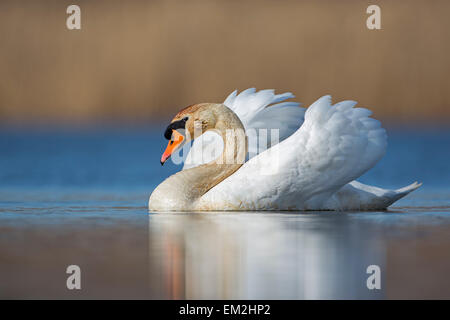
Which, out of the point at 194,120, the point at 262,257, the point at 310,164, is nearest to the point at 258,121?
the point at 194,120

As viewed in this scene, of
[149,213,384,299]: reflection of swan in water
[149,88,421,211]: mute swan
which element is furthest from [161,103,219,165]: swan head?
[149,213,384,299]: reflection of swan in water

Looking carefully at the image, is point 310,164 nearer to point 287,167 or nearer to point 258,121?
point 287,167

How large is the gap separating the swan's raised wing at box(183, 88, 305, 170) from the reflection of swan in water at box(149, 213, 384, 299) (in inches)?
83.6

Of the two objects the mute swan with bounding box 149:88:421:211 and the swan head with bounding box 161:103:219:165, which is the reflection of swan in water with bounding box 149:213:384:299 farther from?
the swan head with bounding box 161:103:219:165

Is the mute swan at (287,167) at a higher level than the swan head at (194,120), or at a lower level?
lower

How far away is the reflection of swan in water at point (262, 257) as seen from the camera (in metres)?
4.66

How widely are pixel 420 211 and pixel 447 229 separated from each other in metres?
1.80

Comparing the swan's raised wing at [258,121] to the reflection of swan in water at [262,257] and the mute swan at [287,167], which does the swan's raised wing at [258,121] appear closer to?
the mute swan at [287,167]

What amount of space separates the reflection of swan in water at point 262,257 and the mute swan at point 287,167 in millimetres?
708

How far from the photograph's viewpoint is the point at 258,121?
10.5 meters

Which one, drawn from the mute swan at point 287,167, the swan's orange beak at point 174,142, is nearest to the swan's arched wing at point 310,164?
the mute swan at point 287,167

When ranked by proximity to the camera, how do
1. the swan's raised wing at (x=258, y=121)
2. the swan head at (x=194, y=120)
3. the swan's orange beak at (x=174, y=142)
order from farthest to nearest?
the swan's raised wing at (x=258, y=121), the swan head at (x=194, y=120), the swan's orange beak at (x=174, y=142)

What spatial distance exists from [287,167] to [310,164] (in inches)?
9.9

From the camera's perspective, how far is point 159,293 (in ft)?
15.0
